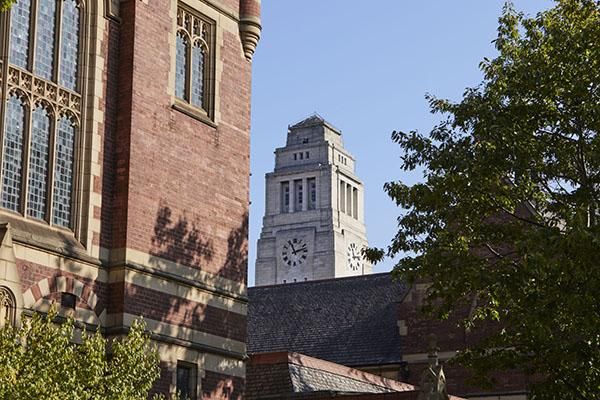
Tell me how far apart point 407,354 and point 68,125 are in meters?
24.3

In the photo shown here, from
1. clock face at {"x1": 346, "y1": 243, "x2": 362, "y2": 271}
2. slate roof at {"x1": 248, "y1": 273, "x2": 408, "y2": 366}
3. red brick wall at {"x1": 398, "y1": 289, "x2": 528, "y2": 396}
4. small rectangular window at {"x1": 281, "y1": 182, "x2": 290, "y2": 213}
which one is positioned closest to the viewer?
red brick wall at {"x1": 398, "y1": 289, "x2": 528, "y2": 396}

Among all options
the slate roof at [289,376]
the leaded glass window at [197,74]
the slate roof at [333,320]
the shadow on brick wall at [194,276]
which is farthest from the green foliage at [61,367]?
the slate roof at [333,320]

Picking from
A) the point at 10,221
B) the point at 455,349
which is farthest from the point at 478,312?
the point at 455,349

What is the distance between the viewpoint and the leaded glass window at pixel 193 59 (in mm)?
28078

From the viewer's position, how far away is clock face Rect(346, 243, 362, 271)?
560 feet

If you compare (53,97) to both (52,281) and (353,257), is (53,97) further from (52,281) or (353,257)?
(353,257)

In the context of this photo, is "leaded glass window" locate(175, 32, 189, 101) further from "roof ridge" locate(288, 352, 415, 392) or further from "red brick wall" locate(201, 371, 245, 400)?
"roof ridge" locate(288, 352, 415, 392)

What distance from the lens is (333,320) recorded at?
51938 mm

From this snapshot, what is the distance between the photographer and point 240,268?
94.0 ft

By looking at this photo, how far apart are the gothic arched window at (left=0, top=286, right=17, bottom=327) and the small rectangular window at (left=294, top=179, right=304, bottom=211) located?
150 m

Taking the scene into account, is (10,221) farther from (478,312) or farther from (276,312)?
(276,312)

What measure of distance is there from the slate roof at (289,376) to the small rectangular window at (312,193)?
444 feet

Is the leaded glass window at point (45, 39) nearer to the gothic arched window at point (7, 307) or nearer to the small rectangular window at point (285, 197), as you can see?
the gothic arched window at point (7, 307)

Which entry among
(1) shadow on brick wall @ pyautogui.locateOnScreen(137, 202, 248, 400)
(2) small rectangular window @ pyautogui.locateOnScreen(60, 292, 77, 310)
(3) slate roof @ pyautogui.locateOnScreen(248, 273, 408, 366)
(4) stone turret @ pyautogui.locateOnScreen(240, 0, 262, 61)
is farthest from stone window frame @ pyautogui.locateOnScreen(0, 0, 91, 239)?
(3) slate roof @ pyautogui.locateOnScreen(248, 273, 408, 366)
